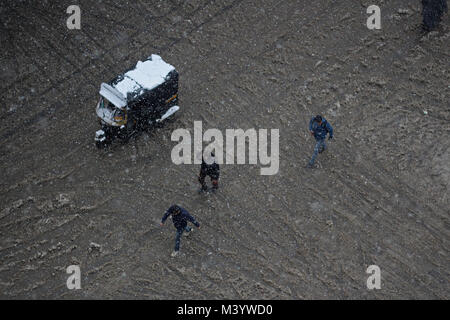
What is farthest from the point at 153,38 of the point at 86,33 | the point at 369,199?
the point at 369,199

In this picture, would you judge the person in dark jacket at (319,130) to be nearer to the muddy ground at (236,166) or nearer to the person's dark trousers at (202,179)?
the muddy ground at (236,166)

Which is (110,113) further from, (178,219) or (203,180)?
(178,219)

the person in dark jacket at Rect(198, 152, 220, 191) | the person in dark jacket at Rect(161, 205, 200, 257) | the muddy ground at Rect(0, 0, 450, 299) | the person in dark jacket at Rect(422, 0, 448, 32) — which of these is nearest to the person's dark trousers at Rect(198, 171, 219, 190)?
the person in dark jacket at Rect(198, 152, 220, 191)

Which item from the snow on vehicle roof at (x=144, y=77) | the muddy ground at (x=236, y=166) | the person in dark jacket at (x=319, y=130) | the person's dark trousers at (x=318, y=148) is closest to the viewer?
the muddy ground at (x=236, y=166)

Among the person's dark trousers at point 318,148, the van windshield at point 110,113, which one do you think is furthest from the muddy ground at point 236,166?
the van windshield at point 110,113
